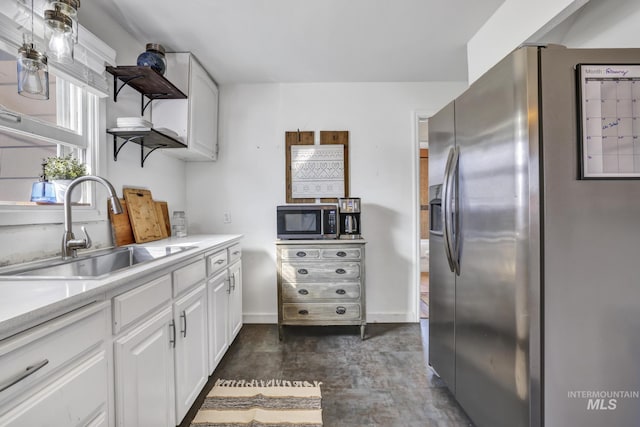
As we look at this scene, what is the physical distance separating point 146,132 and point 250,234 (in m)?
1.41

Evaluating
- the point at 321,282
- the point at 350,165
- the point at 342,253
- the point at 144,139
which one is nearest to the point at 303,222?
the point at 342,253

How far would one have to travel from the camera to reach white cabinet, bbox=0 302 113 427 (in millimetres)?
657

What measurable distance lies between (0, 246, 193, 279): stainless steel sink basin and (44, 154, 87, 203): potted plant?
12.6 inches

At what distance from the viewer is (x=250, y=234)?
2.99 meters

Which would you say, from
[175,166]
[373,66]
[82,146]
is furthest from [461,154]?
[175,166]

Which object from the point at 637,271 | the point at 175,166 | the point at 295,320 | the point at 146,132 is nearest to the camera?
the point at 637,271

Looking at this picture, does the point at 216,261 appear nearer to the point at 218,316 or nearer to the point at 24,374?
the point at 218,316

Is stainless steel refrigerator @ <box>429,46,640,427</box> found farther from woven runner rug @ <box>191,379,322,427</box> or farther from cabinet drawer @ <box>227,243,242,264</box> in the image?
cabinet drawer @ <box>227,243,242,264</box>

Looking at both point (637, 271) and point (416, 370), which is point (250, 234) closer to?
point (416, 370)

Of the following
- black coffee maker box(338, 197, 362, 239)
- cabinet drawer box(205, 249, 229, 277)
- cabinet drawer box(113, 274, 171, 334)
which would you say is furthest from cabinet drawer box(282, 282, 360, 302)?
cabinet drawer box(113, 274, 171, 334)

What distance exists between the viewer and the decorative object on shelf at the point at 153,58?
1.93m

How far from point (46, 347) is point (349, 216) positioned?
2.32 meters

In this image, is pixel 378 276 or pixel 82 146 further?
pixel 378 276

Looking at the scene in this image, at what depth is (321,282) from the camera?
8.43 feet
